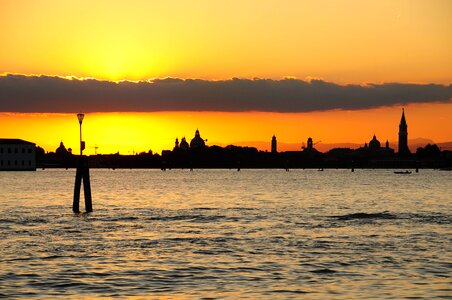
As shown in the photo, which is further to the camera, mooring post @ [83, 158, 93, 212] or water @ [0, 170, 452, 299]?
mooring post @ [83, 158, 93, 212]

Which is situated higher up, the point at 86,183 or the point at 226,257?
the point at 86,183

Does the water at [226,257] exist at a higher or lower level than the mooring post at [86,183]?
lower

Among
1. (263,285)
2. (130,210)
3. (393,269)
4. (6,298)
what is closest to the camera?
(6,298)

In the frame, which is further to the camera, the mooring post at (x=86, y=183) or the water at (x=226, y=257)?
the mooring post at (x=86, y=183)

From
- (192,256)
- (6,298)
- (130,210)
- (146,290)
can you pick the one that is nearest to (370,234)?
(192,256)

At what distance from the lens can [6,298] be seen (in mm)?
23203

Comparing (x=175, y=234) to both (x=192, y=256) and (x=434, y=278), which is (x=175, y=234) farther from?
(x=434, y=278)

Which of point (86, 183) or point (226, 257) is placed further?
point (86, 183)

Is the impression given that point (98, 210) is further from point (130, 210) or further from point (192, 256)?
point (192, 256)

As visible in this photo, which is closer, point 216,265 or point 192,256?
point 216,265

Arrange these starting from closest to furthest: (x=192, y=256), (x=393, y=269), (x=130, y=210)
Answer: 1. (x=393, y=269)
2. (x=192, y=256)
3. (x=130, y=210)

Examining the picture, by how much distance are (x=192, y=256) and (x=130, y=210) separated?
33.4 meters

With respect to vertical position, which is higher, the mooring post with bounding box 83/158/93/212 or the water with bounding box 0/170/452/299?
the mooring post with bounding box 83/158/93/212

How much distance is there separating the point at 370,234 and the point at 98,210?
94.9ft
